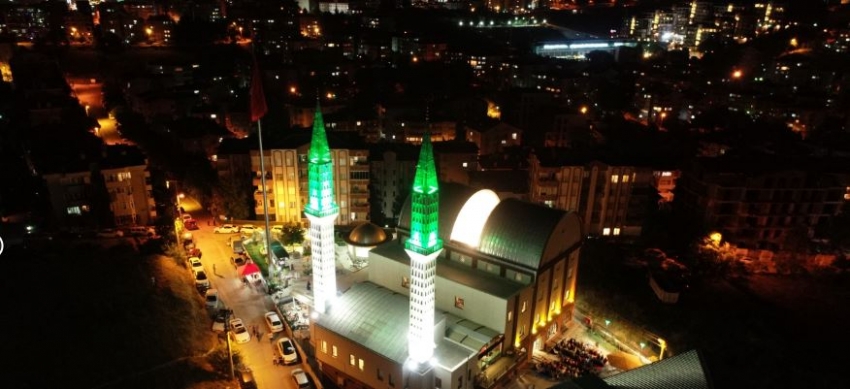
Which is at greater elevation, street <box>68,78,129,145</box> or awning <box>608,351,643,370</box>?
street <box>68,78,129,145</box>

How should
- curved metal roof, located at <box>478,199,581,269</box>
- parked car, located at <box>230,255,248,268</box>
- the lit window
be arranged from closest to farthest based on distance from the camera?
curved metal roof, located at <box>478,199,581,269</box> → the lit window → parked car, located at <box>230,255,248,268</box>

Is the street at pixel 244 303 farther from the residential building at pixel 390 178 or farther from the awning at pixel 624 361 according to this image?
the awning at pixel 624 361

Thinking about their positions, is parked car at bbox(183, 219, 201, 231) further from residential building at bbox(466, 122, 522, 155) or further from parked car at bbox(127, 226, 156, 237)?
A: residential building at bbox(466, 122, 522, 155)

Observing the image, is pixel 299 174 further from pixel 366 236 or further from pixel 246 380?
pixel 246 380

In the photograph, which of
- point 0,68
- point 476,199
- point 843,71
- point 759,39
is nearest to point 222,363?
point 476,199

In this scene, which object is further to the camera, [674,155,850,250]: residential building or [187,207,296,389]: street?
[674,155,850,250]: residential building

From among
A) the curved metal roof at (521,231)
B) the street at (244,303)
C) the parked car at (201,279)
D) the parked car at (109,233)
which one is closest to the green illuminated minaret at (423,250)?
the curved metal roof at (521,231)

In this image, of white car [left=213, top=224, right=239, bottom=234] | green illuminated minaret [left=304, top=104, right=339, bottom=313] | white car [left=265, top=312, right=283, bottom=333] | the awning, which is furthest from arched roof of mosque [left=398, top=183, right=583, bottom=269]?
white car [left=213, top=224, right=239, bottom=234]
